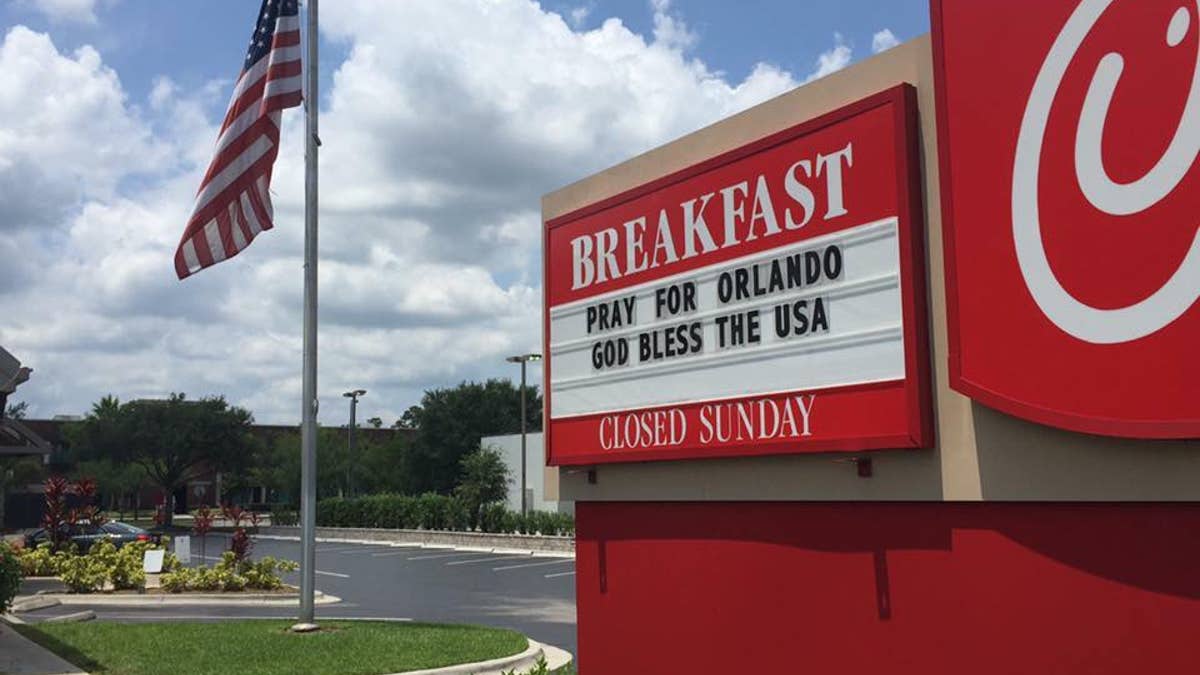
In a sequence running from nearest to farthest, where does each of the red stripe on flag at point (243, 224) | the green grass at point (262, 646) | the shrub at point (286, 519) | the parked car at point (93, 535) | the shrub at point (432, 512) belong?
the green grass at point (262, 646), the red stripe on flag at point (243, 224), the parked car at point (93, 535), the shrub at point (432, 512), the shrub at point (286, 519)

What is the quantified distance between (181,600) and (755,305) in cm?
1849

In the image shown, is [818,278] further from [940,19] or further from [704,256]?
[940,19]

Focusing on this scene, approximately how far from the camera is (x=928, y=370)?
5.87m

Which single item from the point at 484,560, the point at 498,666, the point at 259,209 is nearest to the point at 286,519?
the point at 484,560

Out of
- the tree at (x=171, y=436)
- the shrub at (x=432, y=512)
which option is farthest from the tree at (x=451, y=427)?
the shrub at (x=432, y=512)

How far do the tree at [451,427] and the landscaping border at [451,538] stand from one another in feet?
68.8

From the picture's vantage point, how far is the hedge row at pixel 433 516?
3969 cm

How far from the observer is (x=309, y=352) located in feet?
51.8

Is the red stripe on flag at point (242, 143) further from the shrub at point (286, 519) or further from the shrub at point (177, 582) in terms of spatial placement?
the shrub at point (286, 519)

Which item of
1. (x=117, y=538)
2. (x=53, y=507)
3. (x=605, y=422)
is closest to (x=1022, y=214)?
(x=605, y=422)

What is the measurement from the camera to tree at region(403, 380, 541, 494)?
78562mm

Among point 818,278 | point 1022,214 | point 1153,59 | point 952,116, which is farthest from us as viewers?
point 818,278

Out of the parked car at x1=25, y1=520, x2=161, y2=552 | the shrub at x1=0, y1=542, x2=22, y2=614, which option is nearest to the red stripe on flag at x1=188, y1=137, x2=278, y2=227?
the shrub at x1=0, y1=542, x2=22, y2=614

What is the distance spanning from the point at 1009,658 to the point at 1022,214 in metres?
2.24
